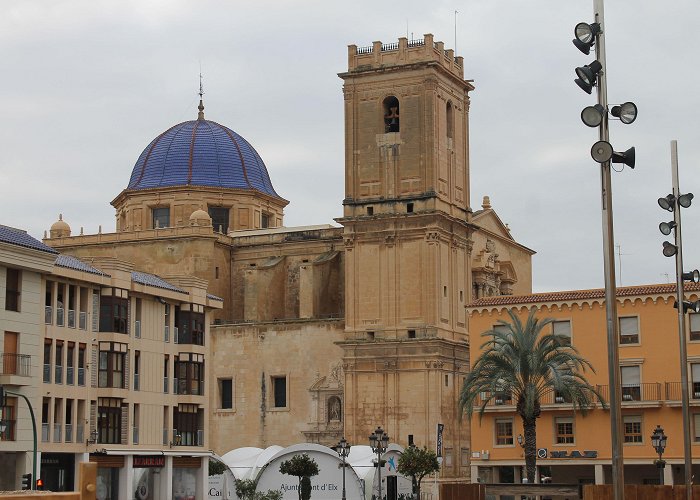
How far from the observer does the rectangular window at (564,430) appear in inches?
2281

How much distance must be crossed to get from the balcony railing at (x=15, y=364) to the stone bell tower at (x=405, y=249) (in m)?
29.0

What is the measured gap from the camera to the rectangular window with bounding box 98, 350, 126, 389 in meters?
51.2

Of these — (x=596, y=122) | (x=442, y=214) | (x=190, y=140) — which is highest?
(x=190, y=140)

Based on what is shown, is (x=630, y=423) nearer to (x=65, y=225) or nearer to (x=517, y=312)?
(x=517, y=312)

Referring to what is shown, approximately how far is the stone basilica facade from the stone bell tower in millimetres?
75

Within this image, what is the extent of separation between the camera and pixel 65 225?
8806cm

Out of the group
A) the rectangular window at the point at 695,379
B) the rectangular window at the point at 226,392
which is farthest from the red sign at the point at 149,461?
the rectangular window at the point at 226,392

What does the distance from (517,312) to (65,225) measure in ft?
124

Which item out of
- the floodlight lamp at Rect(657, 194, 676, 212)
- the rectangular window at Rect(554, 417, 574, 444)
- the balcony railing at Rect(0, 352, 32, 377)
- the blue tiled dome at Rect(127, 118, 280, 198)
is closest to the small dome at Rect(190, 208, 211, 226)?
the blue tiled dome at Rect(127, 118, 280, 198)

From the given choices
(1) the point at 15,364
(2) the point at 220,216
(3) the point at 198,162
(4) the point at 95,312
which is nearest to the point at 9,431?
(1) the point at 15,364

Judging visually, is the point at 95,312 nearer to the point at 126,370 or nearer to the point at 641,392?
the point at 126,370

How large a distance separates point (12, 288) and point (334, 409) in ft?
105

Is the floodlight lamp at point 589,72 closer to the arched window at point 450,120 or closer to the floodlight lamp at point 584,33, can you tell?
the floodlight lamp at point 584,33

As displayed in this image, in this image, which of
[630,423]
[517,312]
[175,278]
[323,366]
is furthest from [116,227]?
[630,423]
